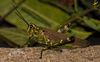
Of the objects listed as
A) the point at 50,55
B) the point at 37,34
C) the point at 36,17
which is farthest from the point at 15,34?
the point at 50,55

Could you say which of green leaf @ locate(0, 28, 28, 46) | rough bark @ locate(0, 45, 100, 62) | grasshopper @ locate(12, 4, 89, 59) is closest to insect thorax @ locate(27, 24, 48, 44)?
grasshopper @ locate(12, 4, 89, 59)

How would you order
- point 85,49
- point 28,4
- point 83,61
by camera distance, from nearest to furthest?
point 83,61
point 85,49
point 28,4

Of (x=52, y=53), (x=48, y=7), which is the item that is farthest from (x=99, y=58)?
(x=48, y=7)

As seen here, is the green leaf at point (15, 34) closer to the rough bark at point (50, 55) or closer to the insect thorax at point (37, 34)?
the insect thorax at point (37, 34)

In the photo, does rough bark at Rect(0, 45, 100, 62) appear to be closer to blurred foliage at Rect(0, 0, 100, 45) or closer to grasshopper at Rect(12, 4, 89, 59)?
grasshopper at Rect(12, 4, 89, 59)

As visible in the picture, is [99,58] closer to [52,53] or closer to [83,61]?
[83,61]

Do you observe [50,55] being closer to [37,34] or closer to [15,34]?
[37,34]
